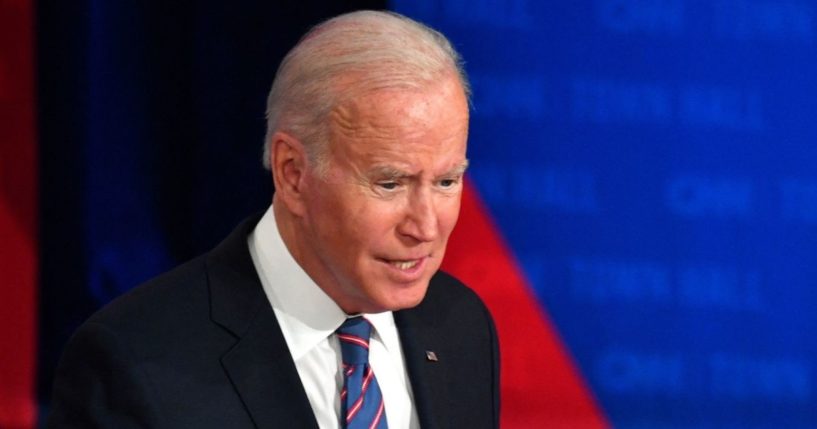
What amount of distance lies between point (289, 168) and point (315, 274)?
0.15 metres

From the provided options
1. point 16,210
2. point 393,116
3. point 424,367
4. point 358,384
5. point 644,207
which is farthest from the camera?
point 644,207

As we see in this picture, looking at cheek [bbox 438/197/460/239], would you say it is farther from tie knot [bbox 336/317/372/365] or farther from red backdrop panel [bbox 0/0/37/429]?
red backdrop panel [bbox 0/0/37/429]

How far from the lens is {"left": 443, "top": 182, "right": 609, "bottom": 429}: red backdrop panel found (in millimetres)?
2795

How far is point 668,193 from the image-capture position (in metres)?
2.80

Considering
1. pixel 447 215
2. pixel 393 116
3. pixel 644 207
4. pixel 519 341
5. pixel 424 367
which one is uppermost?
pixel 393 116

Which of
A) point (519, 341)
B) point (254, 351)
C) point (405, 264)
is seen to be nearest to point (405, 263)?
point (405, 264)

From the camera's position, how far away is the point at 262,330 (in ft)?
5.64

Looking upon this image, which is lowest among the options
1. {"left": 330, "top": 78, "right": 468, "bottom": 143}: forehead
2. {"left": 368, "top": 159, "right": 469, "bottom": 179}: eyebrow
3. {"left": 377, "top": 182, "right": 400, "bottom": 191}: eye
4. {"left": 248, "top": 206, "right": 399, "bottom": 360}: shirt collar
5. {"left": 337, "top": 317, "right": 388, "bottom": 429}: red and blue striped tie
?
{"left": 337, "top": 317, "right": 388, "bottom": 429}: red and blue striped tie

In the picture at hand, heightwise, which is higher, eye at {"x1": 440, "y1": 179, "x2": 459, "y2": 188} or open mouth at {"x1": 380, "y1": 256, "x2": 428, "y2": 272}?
eye at {"x1": 440, "y1": 179, "x2": 459, "y2": 188}

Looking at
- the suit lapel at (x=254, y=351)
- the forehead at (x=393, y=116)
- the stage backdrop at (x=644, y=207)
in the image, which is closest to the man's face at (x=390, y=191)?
the forehead at (x=393, y=116)

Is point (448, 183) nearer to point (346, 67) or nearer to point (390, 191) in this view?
point (390, 191)

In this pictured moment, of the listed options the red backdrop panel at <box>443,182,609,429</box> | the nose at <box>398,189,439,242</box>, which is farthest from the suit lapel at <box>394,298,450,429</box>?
the red backdrop panel at <box>443,182,609,429</box>

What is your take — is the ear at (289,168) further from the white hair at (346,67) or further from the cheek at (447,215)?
the cheek at (447,215)

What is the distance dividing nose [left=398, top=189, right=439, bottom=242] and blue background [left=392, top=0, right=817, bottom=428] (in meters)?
1.11
